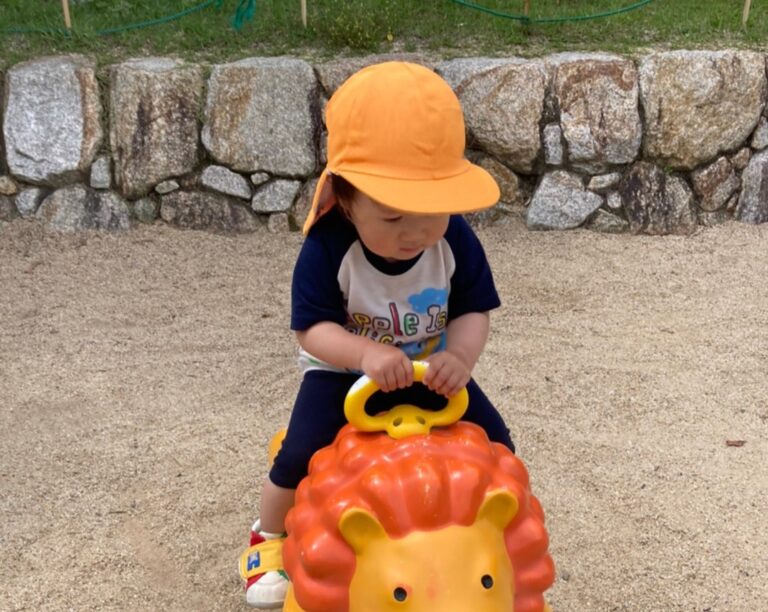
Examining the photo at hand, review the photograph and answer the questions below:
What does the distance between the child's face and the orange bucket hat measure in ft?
0.24

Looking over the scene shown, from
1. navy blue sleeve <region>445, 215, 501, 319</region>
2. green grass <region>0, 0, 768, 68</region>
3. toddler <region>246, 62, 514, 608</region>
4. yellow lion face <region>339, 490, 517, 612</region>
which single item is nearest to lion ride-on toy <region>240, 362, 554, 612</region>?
yellow lion face <region>339, 490, 517, 612</region>

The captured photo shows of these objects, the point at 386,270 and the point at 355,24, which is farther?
the point at 355,24

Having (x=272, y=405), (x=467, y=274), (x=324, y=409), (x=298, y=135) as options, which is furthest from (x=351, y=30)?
(x=324, y=409)

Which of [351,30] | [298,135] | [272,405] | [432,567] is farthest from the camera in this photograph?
[351,30]

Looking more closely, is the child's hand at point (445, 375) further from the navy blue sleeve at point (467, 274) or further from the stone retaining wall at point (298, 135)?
the stone retaining wall at point (298, 135)

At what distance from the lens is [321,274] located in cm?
175

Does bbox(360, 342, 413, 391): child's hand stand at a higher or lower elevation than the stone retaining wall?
higher

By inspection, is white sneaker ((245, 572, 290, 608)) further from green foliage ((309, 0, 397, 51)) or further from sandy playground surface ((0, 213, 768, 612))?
green foliage ((309, 0, 397, 51))

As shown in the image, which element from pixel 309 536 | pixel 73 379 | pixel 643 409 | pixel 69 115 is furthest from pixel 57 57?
pixel 309 536

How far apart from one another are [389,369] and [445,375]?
0.35ft

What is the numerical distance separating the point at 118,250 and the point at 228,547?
6.85ft

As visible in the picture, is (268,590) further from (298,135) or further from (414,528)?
(298,135)

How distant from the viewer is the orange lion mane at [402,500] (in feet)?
4.86

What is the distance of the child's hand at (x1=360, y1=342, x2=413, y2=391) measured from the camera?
1.58m
